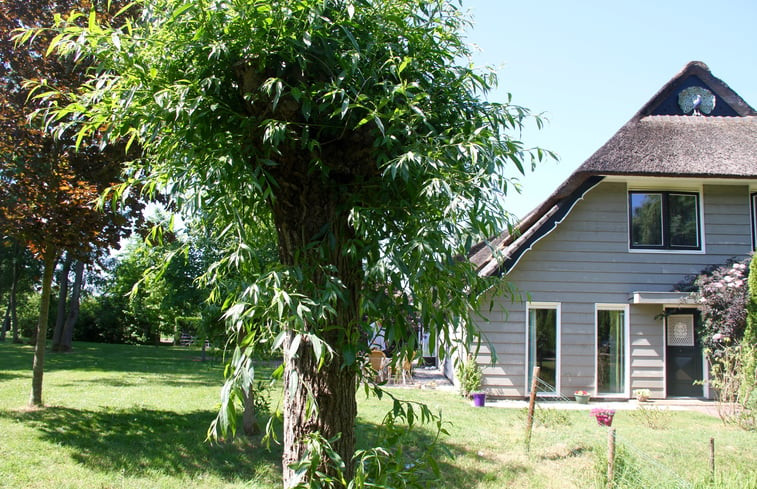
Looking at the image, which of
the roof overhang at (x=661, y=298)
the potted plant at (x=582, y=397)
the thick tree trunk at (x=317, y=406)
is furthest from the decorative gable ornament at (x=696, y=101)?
the thick tree trunk at (x=317, y=406)

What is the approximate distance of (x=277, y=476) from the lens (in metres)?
6.02

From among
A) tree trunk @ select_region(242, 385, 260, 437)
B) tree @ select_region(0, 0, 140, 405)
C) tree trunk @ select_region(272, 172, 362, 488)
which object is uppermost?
tree @ select_region(0, 0, 140, 405)

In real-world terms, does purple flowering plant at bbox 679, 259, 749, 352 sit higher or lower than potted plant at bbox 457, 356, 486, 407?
higher

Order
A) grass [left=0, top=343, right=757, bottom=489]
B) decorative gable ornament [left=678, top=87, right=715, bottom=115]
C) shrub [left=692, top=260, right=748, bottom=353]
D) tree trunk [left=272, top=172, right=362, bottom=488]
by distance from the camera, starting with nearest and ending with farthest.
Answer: tree trunk [left=272, top=172, right=362, bottom=488], grass [left=0, top=343, right=757, bottom=489], shrub [left=692, top=260, right=748, bottom=353], decorative gable ornament [left=678, top=87, right=715, bottom=115]

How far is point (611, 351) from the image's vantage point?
39.4 feet

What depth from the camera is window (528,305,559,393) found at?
38.9 ft

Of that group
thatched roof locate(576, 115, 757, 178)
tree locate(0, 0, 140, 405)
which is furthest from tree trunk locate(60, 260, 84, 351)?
thatched roof locate(576, 115, 757, 178)

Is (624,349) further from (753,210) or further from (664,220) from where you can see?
(753,210)

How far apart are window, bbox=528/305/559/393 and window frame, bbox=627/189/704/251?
2.40 meters

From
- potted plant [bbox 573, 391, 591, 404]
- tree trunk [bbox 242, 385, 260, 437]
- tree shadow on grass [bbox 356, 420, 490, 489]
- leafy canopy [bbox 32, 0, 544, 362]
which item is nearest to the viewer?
leafy canopy [bbox 32, 0, 544, 362]

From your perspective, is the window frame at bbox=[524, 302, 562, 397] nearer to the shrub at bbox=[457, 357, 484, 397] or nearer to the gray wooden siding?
the gray wooden siding

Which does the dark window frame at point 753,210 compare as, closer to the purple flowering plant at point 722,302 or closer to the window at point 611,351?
the purple flowering plant at point 722,302

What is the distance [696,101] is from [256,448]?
13.0m

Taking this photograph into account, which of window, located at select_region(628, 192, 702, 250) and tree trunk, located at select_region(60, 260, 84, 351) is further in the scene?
tree trunk, located at select_region(60, 260, 84, 351)
